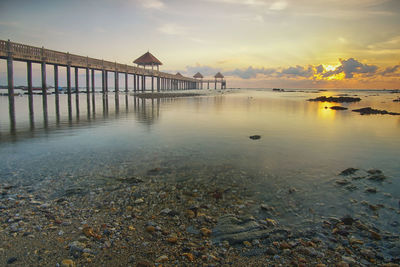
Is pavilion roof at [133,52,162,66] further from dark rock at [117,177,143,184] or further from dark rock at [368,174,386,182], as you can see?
dark rock at [368,174,386,182]

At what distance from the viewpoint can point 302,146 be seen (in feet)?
29.9

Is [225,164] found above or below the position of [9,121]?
below

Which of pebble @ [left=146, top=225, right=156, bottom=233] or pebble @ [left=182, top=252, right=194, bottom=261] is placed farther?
pebble @ [left=146, top=225, right=156, bottom=233]

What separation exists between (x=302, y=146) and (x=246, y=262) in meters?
7.15

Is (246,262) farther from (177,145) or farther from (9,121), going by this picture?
(9,121)

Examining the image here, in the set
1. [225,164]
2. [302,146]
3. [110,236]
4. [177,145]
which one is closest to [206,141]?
[177,145]

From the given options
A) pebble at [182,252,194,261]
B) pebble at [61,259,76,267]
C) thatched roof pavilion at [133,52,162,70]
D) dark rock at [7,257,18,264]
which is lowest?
pebble at [182,252,194,261]

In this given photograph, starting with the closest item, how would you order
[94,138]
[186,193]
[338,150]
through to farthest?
[186,193]
[338,150]
[94,138]

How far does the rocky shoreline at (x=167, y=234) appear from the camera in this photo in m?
2.93

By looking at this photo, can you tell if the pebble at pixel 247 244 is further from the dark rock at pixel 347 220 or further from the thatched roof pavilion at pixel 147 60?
the thatched roof pavilion at pixel 147 60

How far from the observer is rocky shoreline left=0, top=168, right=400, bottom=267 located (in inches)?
115

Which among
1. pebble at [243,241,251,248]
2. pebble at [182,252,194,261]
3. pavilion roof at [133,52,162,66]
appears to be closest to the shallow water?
pebble at [243,241,251,248]

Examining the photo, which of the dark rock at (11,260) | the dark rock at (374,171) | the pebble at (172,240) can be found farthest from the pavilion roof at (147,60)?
the dark rock at (11,260)

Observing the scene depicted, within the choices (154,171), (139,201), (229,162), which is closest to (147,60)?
(229,162)
